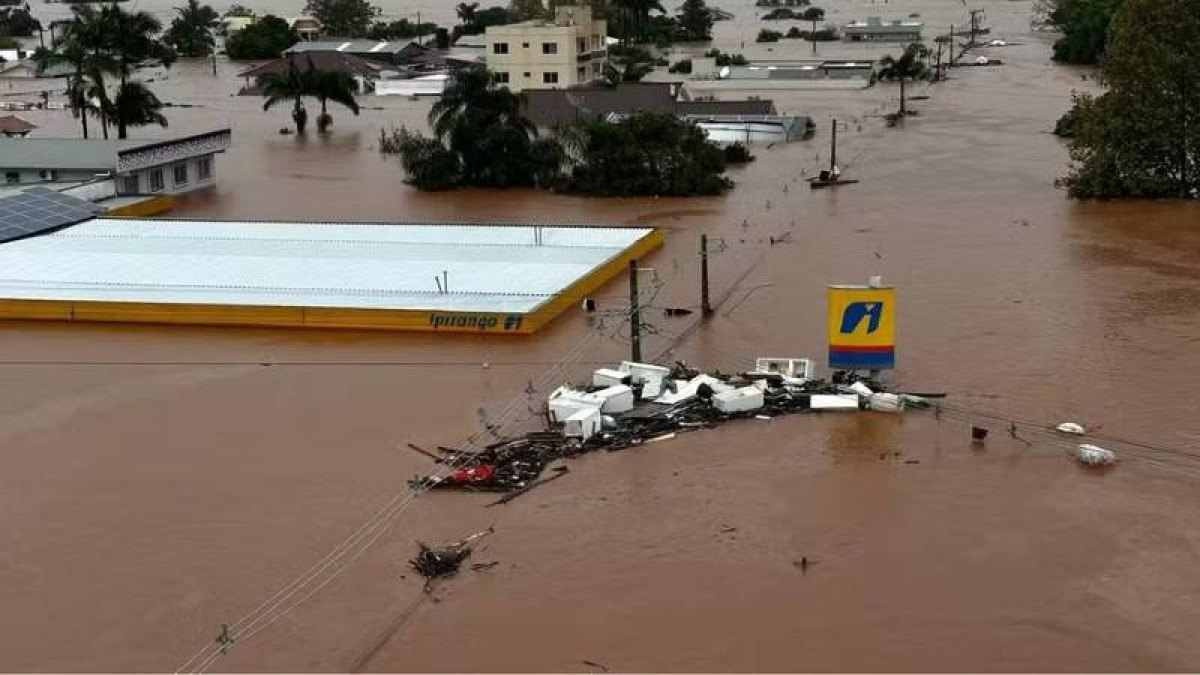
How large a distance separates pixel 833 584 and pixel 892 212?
15044 mm

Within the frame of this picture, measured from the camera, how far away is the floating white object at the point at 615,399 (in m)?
13.1

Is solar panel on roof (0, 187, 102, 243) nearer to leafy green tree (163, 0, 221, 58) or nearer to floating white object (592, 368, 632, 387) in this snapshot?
floating white object (592, 368, 632, 387)

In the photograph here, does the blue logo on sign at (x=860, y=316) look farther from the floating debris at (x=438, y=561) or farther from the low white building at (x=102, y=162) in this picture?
the low white building at (x=102, y=162)

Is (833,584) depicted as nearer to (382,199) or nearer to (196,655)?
(196,655)

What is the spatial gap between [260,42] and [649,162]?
37.9 m

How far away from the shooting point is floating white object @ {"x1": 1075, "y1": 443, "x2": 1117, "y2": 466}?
12.0 metres

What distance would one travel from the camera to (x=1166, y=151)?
82.8ft

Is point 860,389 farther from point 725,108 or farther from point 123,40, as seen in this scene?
point 123,40

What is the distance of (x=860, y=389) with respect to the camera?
13.7 metres

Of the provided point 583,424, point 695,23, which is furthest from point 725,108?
point 695,23

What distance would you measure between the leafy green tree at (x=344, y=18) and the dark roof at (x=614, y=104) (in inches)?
1210

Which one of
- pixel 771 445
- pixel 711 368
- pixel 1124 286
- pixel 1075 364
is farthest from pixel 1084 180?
pixel 771 445

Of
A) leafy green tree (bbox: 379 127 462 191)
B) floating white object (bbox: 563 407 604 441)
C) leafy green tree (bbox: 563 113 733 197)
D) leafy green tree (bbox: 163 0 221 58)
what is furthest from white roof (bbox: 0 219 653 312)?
leafy green tree (bbox: 163 0 221 58)

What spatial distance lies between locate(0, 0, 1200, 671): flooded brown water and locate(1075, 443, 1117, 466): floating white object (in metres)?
0.18
